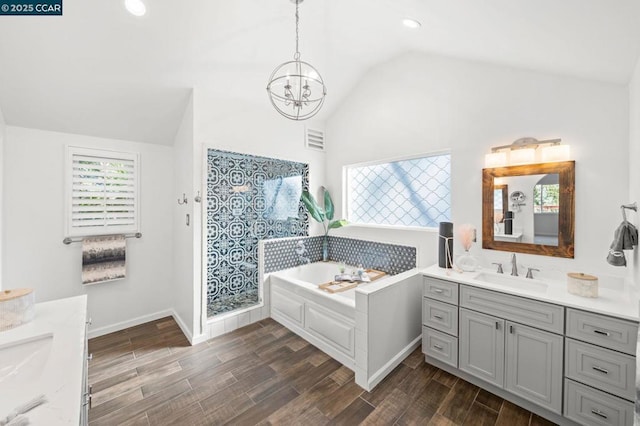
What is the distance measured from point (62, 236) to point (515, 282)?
173 inches

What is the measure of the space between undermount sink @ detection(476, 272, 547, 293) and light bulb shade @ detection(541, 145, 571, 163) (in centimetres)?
100

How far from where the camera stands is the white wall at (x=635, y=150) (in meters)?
1.60

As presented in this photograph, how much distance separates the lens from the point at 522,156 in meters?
2.27

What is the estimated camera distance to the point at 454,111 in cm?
268

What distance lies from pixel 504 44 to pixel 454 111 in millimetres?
779

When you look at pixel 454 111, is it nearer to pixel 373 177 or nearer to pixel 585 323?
pixel 373 177

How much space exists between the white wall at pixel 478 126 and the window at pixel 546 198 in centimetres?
13

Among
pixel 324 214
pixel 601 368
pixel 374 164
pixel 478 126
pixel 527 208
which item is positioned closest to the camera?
pixel 601 368

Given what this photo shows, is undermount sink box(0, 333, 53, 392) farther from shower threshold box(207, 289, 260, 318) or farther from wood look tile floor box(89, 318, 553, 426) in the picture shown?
shower threshold box(207, 289, 260, 318)

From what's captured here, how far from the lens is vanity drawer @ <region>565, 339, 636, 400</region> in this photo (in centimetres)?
149

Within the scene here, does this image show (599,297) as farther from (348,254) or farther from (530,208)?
(348,254)

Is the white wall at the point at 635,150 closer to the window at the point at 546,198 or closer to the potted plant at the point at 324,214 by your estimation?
the window at the point at 546,198

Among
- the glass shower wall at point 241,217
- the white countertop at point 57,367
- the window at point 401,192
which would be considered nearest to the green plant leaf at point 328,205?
the window at point 401,192

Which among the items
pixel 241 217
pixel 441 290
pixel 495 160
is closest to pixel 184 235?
pixel 241 217
